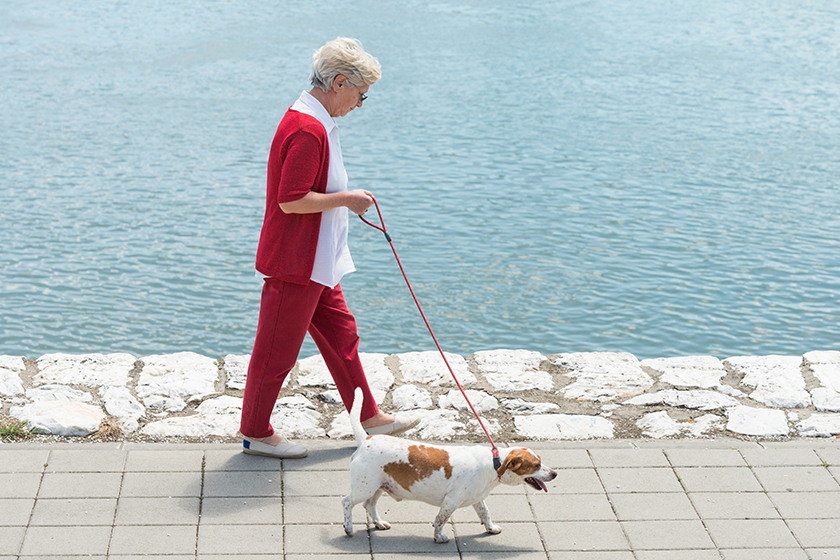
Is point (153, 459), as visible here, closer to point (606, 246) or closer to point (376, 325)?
point (376, 325)

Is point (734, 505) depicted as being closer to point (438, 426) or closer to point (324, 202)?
point (438, 426)

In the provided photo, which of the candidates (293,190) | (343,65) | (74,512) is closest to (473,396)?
(293,190)

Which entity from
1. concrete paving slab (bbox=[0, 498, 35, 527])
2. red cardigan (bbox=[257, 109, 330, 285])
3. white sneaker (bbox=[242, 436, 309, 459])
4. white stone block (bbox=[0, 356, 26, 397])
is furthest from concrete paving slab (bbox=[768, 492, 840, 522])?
white stone block (bbox=[0, 356, 26, 397])

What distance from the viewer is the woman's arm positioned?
3.82 meters

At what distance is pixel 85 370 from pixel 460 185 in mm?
6920

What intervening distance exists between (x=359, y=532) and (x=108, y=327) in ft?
16.2

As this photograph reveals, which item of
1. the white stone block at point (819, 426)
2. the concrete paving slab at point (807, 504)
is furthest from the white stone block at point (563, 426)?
the white stone block at point (819, 426)

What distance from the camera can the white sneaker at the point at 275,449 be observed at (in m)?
4.27

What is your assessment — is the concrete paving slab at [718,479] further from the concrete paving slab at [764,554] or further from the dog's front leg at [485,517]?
the dog's front leg at [485,517]

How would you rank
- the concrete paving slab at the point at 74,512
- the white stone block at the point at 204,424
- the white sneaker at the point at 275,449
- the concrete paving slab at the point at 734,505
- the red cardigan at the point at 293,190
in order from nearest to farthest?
the concrete paving slab at the point at 74,512, the red cardigan at the point at 293,190, the concrete paving slab at the point at 734,505, the white sneaker at the point at 275,449, the white stone block at the point at 204,424

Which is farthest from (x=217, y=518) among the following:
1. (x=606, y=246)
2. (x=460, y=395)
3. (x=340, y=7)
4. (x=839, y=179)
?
(x=340, y=7)

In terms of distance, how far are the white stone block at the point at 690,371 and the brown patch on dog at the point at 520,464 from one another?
2.10 m

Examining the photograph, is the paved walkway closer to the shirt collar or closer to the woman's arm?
the woman's arm

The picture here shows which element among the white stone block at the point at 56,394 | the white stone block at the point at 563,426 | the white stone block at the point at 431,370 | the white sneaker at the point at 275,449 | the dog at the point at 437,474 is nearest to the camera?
the dog at the point at 437,474
